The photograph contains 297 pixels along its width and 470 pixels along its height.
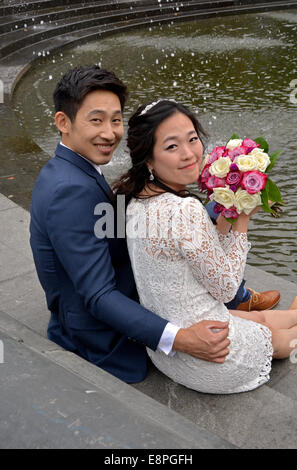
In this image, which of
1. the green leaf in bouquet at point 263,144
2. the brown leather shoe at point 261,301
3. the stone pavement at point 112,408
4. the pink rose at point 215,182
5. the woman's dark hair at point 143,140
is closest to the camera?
the stone pavement at point 112,408

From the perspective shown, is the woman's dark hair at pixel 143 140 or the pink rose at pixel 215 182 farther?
the pink rose at pixel 215 182

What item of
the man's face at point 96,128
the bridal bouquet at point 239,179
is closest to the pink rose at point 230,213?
the bridal bouquet at point 239,179

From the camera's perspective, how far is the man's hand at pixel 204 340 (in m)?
2.45

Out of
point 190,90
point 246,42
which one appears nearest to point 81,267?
point 190,90

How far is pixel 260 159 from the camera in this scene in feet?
8.32

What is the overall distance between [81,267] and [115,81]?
854mm

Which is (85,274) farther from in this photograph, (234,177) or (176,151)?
(234,177)

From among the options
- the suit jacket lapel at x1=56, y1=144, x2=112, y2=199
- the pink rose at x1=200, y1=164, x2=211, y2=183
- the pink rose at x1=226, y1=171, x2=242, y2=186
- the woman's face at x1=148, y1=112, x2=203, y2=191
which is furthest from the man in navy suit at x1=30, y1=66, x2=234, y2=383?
the pink rose at x1=226, y1=171, x2=242, y2=186

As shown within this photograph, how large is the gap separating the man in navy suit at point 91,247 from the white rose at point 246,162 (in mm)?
582

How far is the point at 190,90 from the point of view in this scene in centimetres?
926

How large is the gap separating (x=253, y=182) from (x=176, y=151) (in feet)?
1.21

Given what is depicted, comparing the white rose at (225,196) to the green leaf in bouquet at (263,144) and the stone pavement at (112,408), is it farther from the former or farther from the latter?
the stone pavement at (112,408)

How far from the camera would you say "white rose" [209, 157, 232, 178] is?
255 centimetres
